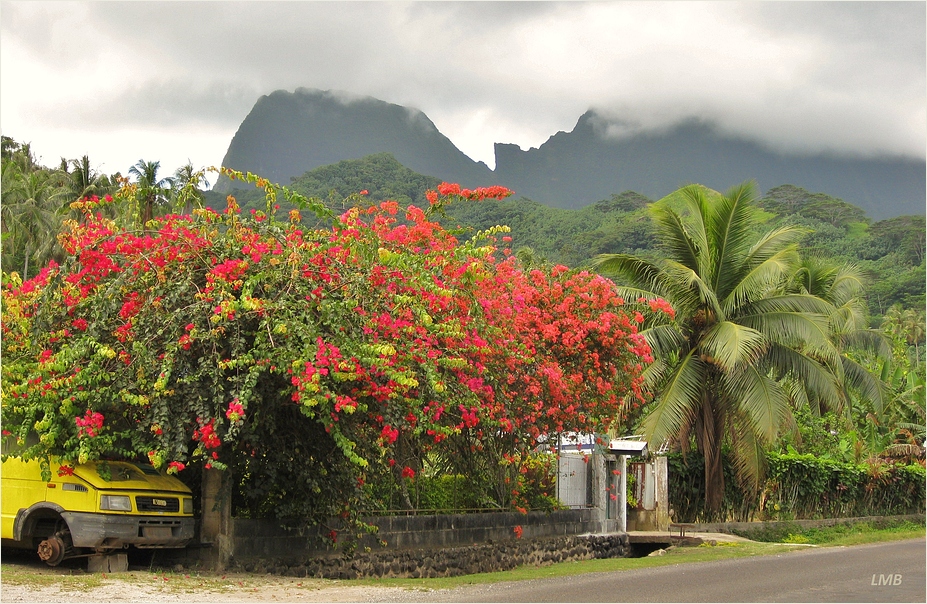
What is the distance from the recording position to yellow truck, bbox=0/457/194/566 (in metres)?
10.9

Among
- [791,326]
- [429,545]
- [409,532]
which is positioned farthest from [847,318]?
[409,532]

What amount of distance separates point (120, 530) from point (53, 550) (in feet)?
2.84

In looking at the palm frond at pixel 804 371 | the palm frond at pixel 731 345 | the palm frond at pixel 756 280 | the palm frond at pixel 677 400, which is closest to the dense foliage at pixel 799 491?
the palm frond at pixel 677 400

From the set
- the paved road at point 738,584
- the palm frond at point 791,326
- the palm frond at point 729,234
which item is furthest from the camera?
the palm frond at point 729,234

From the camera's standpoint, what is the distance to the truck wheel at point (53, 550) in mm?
11021

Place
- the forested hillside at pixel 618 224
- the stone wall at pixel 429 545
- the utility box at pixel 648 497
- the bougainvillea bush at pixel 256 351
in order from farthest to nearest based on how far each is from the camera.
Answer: the forested hillside at pixel 618 224, the utility box at pixel 648 497, the stone wall at pixel 429 545, the bougainvillea bush at pixel 256 351

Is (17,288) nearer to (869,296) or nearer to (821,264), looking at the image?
(821,264)

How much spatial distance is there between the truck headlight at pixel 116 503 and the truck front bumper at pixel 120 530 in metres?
0.08

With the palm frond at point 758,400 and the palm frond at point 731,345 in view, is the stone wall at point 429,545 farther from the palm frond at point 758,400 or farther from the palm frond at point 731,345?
the palm frond at point 731,345

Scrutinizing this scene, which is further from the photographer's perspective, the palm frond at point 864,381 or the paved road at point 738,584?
the palm frond at point 864,381

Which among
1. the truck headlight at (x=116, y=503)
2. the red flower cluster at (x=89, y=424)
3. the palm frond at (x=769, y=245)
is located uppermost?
the palm frond at (x=769, y=245)

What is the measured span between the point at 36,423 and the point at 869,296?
67.5 meters

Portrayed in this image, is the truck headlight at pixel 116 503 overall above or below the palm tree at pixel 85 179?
below

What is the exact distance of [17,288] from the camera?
12.2 metres
